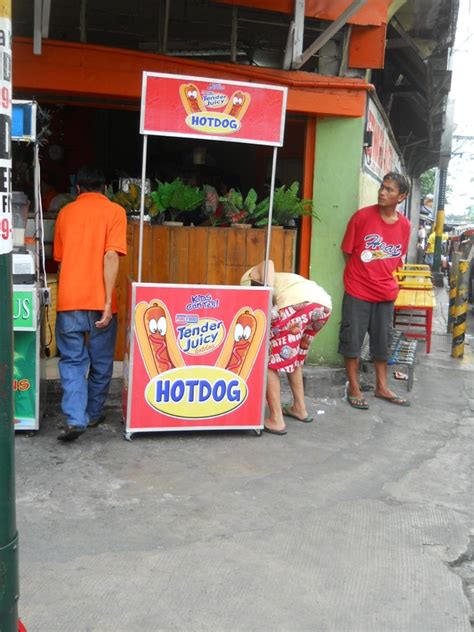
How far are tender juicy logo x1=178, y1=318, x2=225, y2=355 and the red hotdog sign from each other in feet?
4.08

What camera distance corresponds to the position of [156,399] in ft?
15.5

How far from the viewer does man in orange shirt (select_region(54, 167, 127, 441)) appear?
460 cm

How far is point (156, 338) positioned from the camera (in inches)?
184

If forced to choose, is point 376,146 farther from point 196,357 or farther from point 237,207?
point 196,357

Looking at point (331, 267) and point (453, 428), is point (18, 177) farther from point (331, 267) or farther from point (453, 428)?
point (453, 428)

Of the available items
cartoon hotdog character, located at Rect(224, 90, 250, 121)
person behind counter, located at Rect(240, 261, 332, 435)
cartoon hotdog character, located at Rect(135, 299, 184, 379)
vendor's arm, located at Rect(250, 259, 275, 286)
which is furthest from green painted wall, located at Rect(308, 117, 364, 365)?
cartoon hotdog character, located at Rect(135, 299, 184, 379)

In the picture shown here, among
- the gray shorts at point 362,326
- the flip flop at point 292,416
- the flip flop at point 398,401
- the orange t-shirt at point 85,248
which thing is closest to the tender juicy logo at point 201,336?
the orange t-shirt at point 85,248

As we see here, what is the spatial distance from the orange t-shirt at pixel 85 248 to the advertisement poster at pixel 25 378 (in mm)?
312

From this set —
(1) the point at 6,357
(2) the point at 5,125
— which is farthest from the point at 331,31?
(1) the point at 6,357

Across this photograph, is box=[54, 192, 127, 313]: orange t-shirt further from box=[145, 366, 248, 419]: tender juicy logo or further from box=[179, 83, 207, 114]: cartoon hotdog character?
box=[179, 83, 207, 114]: cartoon hotdog character

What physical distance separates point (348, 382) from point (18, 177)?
3401 millimetres

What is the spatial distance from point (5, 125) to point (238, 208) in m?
3.58

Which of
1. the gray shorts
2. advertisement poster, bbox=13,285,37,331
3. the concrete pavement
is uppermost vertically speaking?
advertisement poster, bbox=13,285,37,331

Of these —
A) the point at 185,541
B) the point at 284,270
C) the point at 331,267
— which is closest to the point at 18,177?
the point at 284,270
